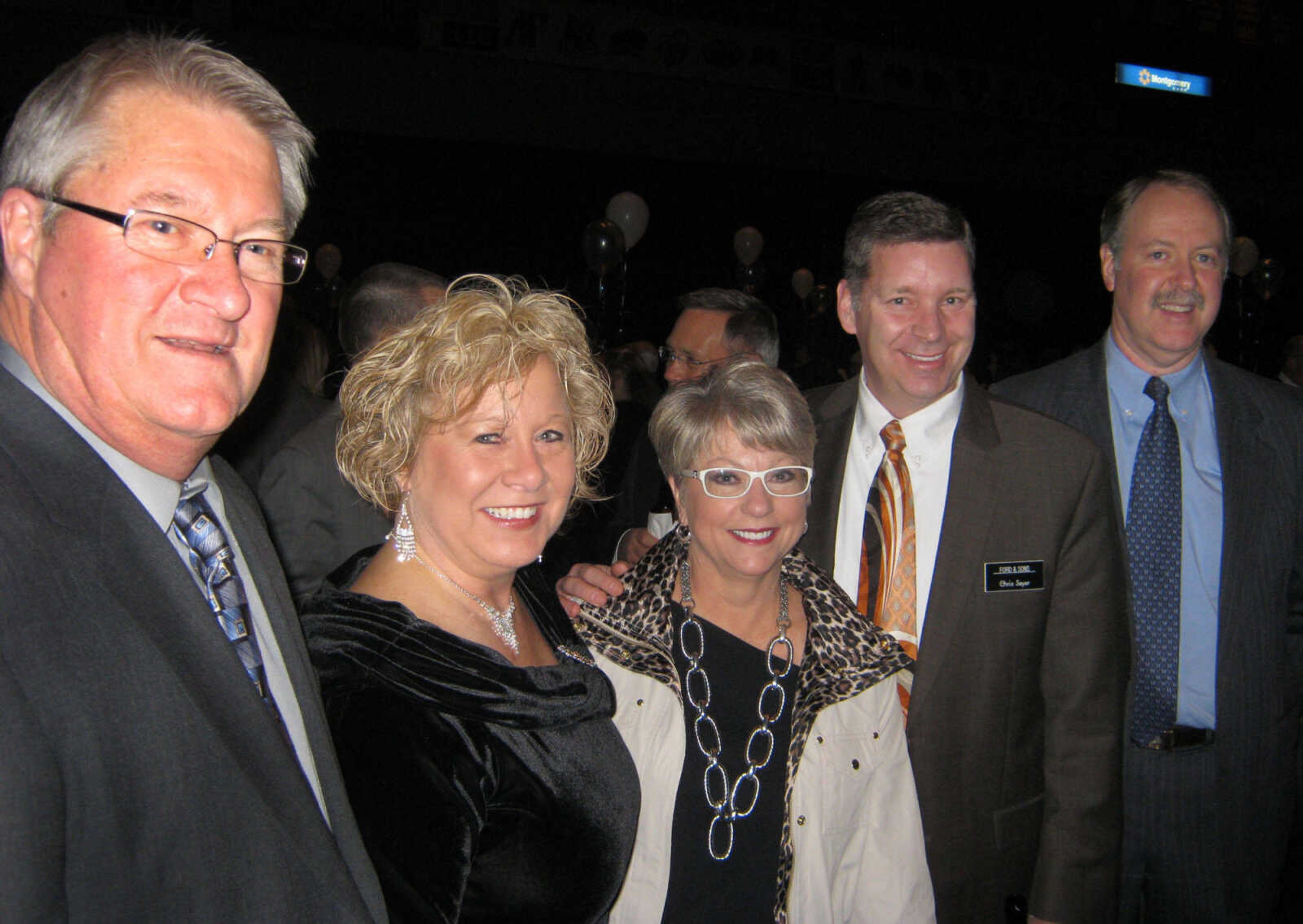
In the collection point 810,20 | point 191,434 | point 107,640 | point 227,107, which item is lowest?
point 107,640

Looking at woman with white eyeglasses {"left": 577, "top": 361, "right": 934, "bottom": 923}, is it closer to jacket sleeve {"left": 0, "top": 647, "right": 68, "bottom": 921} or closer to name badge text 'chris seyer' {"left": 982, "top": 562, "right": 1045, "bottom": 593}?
name badge text 'chris seyer' {"left": 982, "top": 562, "right": 1045, "bottom": 593}

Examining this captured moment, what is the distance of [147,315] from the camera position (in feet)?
3.31

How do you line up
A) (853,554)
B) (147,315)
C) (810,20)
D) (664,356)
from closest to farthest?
(147,315)
(853,554)
(664,356)
(810,20)

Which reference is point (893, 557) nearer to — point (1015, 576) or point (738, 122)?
point (1015, 576)

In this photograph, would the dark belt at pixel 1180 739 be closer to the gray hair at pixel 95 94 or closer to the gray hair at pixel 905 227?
the gray hair at pixel 905 227

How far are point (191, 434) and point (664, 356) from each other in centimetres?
289

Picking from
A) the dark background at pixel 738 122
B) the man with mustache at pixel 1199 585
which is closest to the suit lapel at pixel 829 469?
the man with mustache at pixel 1199 585

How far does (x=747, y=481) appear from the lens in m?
1.89

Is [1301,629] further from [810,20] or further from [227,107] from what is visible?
[810,20]

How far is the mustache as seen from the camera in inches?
92.4

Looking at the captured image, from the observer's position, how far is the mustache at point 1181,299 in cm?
235

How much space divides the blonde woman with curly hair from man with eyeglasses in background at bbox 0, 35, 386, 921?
0.36 ft

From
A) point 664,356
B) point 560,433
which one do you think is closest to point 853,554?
point 560,433

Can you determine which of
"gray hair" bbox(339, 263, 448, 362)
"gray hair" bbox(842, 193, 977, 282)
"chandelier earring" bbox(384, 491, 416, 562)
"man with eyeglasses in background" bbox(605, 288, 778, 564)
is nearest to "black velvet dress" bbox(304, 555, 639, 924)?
"chandelier earring" bbox(384, 491, 416, 562)
